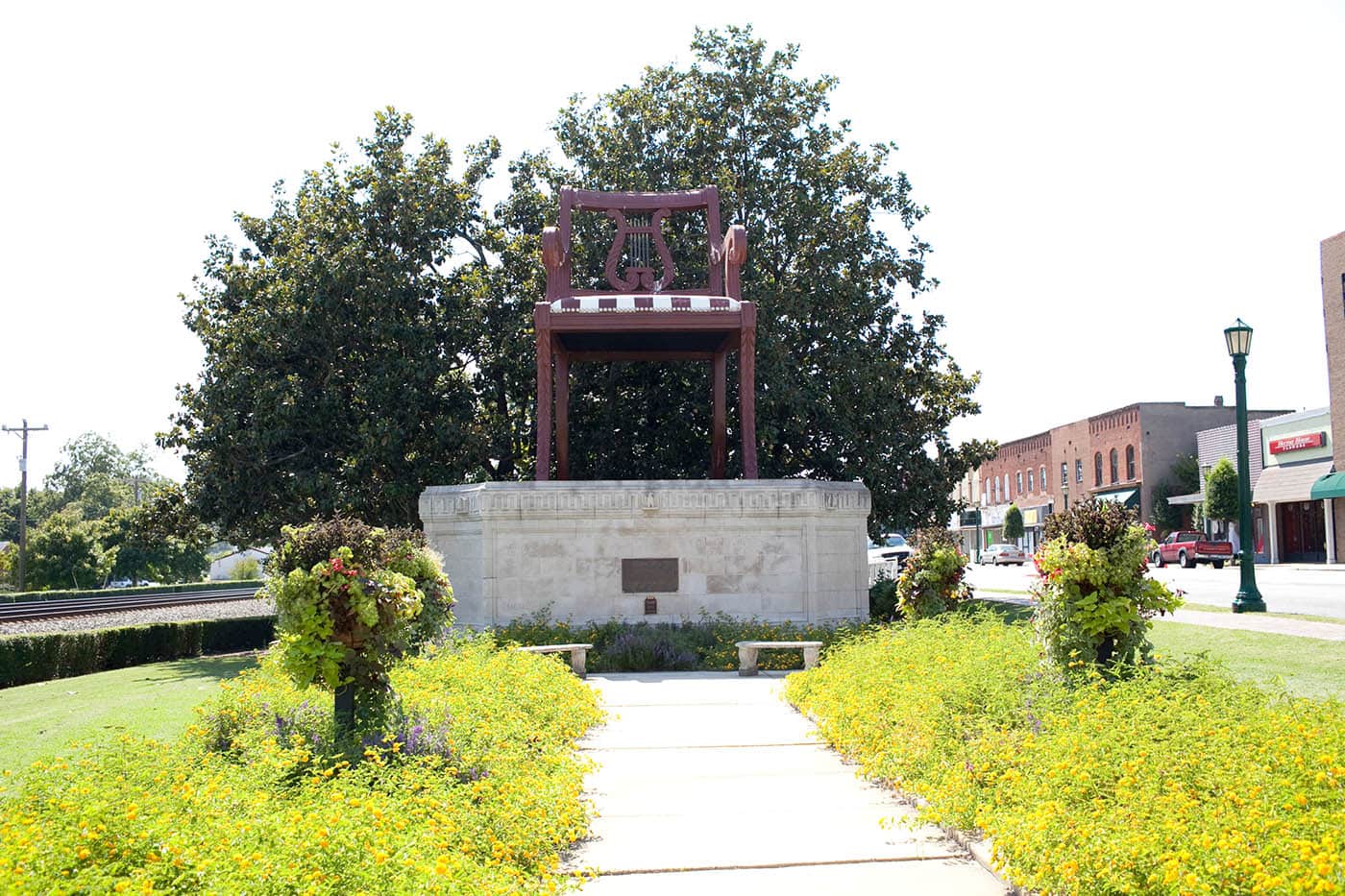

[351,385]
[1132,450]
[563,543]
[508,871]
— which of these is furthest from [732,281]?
[1132,450]

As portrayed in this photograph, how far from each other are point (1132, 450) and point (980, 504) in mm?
20400

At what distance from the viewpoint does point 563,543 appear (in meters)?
14.1

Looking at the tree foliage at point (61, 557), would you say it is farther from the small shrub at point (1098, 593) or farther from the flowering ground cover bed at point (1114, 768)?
the small shrub at point (1098, 593)

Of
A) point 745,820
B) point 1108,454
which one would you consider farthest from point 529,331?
point 1108,454

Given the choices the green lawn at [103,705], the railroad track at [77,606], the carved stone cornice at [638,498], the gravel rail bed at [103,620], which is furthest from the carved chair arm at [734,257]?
the railroad track at [77,606]

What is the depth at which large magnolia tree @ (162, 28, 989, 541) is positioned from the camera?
63.5 feet

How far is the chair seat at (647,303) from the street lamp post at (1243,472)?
819 centimetres

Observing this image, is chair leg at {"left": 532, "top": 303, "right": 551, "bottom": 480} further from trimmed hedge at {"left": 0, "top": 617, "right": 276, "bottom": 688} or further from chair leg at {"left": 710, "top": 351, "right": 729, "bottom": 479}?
trimmed hedge at {"left": 0, "top": 617, "right": 276, "bottom": 688}

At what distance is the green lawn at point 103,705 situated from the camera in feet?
29.2

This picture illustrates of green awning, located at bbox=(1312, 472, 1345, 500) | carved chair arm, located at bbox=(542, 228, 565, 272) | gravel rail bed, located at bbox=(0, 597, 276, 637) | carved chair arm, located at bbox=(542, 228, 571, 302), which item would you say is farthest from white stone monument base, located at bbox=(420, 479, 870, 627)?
green awning, located at bbox=(1312, 472, 1345, 500)

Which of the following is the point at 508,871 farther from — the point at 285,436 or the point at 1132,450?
the point at 1132,450

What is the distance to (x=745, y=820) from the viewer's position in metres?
5.75

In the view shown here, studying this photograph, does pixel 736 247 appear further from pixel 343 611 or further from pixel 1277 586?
pixel 1277 586

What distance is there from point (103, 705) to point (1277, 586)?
23.5 meters
